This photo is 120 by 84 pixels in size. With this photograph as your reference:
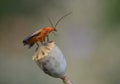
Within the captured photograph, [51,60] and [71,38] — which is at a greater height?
[71,38]

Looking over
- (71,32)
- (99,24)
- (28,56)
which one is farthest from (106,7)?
(28,56)

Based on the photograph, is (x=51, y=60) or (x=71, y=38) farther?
(x=71, y=38)

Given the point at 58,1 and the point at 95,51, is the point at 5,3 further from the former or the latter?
the point at 95,51

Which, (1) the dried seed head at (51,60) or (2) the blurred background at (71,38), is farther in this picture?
(2) the blurred background at (71,38)

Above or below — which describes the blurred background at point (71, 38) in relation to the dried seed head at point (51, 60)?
above

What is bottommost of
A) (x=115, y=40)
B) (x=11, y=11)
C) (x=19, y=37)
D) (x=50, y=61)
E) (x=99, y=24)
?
(x=50, y=61)
